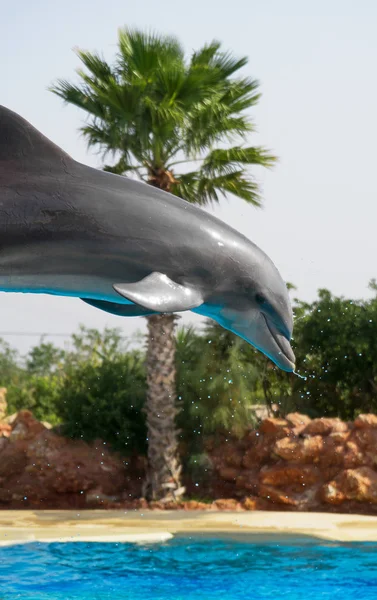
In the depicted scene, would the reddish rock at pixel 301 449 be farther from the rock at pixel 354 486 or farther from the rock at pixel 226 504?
the rock at pixel 226 504

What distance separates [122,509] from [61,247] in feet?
31.6

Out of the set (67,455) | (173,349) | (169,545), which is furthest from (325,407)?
(169,545)

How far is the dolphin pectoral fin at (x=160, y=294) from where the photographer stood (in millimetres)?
3885

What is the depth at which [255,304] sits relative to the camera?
4789 millimetres

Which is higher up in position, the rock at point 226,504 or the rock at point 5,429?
the rock at point 5,429

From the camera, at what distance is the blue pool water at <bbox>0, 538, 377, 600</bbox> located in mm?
8180

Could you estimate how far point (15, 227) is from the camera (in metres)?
4.14

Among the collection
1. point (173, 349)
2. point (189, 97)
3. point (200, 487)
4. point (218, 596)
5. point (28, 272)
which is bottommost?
point (218, 596)

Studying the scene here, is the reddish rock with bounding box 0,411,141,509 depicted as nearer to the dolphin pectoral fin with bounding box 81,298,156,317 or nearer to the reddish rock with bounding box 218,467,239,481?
the reddish rock with bounding box 218,467,239,481

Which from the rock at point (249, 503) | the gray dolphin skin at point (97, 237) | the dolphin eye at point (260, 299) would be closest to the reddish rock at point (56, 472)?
the rock at point (249, 503)

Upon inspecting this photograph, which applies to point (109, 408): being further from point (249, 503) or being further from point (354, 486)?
point (354, 486)

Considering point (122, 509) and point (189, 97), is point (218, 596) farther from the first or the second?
point (189, 97)

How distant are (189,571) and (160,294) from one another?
5.82 m

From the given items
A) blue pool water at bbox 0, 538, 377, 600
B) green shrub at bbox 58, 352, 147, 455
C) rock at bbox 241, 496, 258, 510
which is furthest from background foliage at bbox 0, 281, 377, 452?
blue pool water at bbox 0, 538, 377, 600
